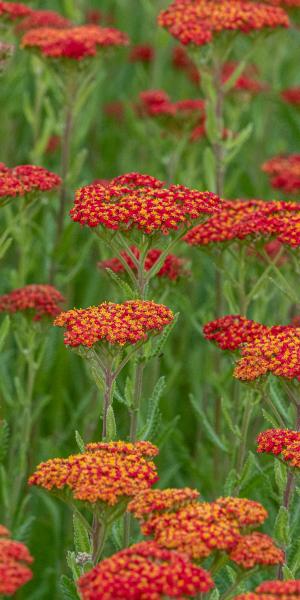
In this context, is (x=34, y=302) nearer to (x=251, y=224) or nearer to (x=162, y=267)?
(x=162, y=267)

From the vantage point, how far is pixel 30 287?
558 cm

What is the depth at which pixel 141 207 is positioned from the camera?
15.2ft

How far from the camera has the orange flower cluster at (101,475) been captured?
144 inches

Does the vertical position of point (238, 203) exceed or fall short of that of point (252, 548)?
it exceeds it

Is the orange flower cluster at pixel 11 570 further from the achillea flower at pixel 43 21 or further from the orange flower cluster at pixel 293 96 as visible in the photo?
the orange flower cluster at pixel 293 96

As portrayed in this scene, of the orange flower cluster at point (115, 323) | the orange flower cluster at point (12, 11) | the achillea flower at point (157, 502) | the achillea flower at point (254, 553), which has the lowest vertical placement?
the achillea flower at point (254, 553)

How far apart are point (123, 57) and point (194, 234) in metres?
4.44

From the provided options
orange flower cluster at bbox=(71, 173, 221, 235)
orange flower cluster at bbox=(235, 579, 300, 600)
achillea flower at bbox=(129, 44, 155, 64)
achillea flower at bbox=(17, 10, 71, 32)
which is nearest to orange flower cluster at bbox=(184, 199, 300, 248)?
orange flower cluster at bbox=(71, 173, 221, 235)

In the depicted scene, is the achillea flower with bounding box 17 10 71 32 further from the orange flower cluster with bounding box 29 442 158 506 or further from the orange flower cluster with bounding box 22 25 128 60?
the orange flower cluster with bounding box 29 442 158 506

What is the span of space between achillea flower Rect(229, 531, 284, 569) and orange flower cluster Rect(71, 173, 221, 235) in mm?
1393

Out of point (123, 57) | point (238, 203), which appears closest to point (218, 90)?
point (238, 203)

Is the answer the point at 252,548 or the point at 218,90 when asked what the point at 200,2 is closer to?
the point at 218,90

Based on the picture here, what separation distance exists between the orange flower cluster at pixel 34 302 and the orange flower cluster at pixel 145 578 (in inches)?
88.3

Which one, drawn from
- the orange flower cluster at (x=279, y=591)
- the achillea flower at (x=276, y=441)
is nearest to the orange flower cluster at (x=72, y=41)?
the achillea flower at (x=276, y=441)
